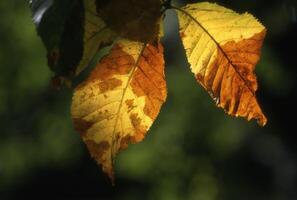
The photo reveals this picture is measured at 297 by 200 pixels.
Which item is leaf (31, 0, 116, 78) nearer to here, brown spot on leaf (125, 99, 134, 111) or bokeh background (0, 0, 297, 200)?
brown spot on leaf (125, 99, 134, 111)

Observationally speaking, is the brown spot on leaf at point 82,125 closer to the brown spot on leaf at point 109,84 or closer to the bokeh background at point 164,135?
the brown spot on leaf at point 109,84

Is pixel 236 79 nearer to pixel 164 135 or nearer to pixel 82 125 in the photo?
pixel 82 125

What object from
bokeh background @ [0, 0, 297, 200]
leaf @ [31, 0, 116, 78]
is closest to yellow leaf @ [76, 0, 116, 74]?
leaf @ [31, 0, 116, 78]

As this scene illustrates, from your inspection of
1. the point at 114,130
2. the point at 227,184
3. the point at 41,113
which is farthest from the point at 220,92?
the point at 227,184

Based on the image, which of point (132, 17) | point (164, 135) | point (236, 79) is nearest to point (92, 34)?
point (132, 17)

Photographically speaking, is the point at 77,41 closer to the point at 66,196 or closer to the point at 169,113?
the point at 169,113

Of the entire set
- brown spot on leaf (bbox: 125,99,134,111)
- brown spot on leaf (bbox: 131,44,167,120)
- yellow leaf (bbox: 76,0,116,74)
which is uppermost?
yellow leaf (bbox: 76,0,116,74)
